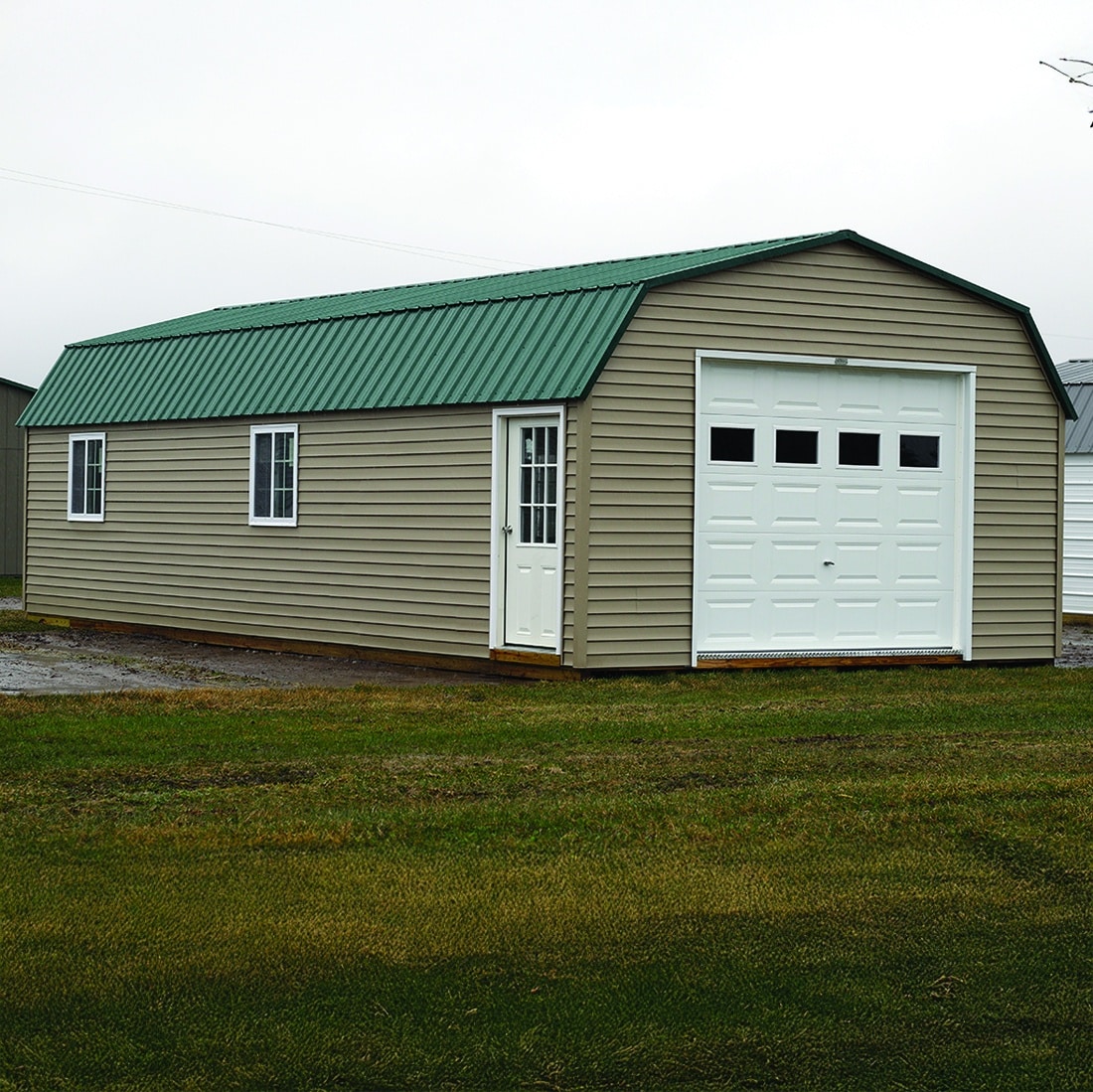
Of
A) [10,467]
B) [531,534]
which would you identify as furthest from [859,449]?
[10,467]

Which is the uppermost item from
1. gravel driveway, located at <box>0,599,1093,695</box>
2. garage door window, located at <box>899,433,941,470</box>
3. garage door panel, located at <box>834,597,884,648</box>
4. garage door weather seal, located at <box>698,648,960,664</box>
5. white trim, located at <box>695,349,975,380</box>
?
white trim, located at <box>695,349,975,380</box>

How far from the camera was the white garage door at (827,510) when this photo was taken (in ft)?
52.6

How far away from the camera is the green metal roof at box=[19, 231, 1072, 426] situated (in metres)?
15.7

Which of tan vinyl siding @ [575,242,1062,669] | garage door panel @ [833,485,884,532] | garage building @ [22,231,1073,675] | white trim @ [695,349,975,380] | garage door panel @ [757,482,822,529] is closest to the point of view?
tan vinyl siding @ [575,242,1062,669]

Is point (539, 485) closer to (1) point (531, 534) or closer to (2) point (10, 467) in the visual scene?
(1) point (531, 534)

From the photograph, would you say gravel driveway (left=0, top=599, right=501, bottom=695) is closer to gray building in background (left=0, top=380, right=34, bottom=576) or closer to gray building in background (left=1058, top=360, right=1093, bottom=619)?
gray building in background (left=1058, top=360, right=1093, bottom=619)

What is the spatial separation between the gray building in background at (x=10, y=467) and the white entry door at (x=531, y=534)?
20.9 metres

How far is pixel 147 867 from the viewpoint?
23.7 ft

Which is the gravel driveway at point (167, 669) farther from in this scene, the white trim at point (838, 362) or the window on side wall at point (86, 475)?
the white trim at point (838, 362)

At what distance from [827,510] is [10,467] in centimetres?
2269

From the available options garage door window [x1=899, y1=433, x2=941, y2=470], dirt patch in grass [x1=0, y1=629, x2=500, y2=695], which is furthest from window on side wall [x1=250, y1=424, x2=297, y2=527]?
garage door window [x1=899, y1=433, x2=941, y2=470]

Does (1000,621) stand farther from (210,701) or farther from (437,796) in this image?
(437,796)

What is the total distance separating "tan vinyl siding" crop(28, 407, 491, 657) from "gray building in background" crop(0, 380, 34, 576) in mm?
12126

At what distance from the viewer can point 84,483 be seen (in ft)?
73.1
